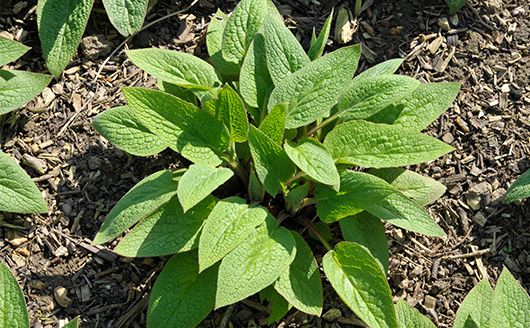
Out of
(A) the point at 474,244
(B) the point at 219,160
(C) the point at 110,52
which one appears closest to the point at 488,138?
(A) the point at 474,244

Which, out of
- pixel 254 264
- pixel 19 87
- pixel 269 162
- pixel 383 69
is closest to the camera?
pixel 254 264

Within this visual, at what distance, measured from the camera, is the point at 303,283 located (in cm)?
292

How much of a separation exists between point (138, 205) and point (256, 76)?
768 millimetres

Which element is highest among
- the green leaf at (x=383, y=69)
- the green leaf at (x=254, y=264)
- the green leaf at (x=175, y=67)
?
the green leaf at (x=175, y=67)

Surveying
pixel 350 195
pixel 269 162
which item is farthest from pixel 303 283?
pixel 269 162

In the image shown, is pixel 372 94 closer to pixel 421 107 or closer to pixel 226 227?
pixel 421 107

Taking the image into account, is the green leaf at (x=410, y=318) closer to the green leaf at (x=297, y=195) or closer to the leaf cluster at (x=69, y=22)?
the green leaf at (x=297, y=195)

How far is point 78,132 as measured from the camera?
3500 mm

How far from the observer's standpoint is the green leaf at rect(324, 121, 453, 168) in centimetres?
286

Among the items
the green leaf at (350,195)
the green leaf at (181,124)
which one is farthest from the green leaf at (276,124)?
the green leaf at (350,195)

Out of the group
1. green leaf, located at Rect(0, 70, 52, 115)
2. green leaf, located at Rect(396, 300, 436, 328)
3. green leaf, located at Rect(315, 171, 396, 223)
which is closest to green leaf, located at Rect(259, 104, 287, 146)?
green leaf, located at Rect(315, 171, 396, 223)

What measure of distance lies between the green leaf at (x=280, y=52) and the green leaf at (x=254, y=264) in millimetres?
677

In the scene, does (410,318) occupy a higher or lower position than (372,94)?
lower

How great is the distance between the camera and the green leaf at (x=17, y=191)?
10.3 feet
